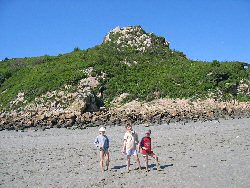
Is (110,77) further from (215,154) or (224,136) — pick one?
(215,154)

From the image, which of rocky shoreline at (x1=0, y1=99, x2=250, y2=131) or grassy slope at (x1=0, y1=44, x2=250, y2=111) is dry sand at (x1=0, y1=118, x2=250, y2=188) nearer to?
rocky shoreline at (x1=0, y1=99, x2=250, y2=131)

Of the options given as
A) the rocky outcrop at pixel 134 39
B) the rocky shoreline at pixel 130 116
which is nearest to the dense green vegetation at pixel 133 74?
the rocky outcrop at pixel 134 39

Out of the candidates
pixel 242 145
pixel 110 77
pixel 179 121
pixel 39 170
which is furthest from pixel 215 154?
pixel 110 77

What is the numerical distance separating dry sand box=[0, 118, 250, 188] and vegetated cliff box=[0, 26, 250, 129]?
15.7ft

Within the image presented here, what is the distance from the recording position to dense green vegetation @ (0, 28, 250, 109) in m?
43.5

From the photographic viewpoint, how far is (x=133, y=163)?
1708 cm

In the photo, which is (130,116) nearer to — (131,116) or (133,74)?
(131,116)

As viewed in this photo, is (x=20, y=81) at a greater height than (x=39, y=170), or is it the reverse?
(x=20, y=81)

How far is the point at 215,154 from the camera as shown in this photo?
18.1 meters

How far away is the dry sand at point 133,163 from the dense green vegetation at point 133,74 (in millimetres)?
13824

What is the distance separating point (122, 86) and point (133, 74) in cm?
361

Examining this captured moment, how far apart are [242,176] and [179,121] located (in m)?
18.4

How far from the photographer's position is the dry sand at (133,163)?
14.1m

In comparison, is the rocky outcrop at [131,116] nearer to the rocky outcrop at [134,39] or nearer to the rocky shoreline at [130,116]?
the rocky shoreline at [130,116]
